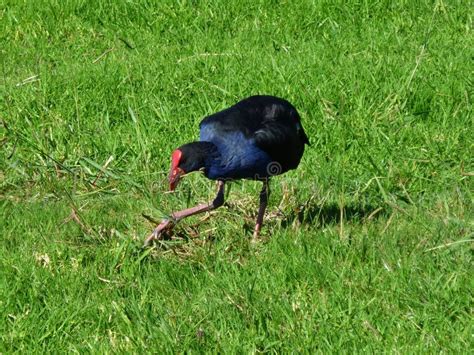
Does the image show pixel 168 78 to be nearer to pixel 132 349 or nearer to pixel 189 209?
pixel 189 209

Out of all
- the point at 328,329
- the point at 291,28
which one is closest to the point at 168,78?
the point at 291,28

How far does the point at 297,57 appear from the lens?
8125 millimetres

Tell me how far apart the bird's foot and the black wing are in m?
0.50

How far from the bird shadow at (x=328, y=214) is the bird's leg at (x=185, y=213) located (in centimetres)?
40

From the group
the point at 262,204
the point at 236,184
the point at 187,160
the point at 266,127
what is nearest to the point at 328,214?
the point at 262,204

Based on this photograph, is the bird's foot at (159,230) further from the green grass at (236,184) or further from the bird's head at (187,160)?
the bird's head at (187,160)

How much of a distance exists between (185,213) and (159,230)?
22 cm

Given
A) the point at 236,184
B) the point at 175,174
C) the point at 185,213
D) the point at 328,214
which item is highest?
the point at 175,174

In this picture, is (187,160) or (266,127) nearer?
(187,160)

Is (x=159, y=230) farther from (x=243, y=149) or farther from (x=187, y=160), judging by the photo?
(x=243, y=149)

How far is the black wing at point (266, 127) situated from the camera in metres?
5.96

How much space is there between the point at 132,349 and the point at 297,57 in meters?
3.98

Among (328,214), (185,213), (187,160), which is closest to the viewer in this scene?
(187,160)

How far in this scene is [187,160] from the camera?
18.8 ft
